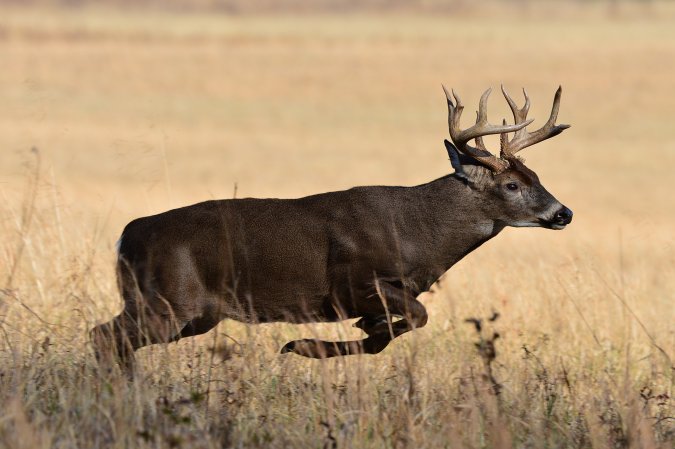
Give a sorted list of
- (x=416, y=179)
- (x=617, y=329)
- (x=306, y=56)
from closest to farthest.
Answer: (x=617, y=329)
(x=416, y=179)
(x=306, y=56)

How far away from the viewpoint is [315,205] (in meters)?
7.69

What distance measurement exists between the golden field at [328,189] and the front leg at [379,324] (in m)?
0.12

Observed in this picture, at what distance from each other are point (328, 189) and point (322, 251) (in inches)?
568

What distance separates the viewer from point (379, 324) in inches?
283

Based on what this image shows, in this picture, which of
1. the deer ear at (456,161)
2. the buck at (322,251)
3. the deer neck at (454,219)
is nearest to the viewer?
the buck at (322,251)

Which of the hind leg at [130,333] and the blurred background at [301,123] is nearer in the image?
the hind leg at [130,333]

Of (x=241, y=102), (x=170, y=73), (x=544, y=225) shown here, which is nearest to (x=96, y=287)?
(x=544, y=225)

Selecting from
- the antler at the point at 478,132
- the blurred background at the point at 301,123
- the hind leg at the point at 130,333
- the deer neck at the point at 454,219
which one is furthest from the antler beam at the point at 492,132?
the hind leg at the point at 130,333

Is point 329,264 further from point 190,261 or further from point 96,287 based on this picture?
point 96,287

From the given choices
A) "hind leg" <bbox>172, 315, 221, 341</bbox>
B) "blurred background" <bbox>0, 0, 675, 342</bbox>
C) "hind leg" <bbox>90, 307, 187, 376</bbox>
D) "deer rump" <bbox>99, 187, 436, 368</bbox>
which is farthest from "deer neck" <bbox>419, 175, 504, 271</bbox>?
"blurred background" <bbox>0, 0, 675, 342</bbox>

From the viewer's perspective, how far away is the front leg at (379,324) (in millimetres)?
6918

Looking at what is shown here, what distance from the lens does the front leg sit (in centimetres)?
692

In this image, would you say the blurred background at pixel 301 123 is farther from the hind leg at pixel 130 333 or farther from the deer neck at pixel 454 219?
the deer neck at pixel 454 219

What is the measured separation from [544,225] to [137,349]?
2.73m
